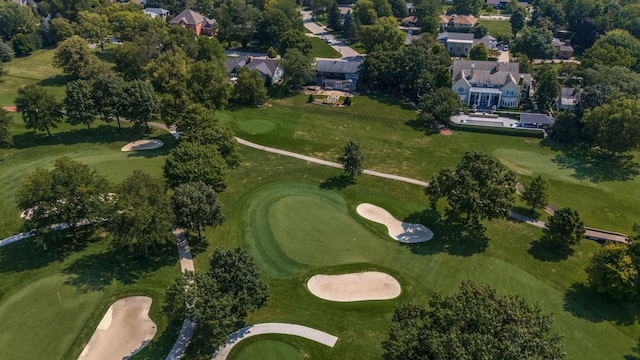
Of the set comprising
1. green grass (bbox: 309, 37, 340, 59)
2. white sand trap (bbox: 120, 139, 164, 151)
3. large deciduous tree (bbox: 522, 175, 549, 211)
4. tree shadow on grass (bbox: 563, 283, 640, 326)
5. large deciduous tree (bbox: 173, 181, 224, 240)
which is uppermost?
green grass (bbox: 309, 37, 340, 59)

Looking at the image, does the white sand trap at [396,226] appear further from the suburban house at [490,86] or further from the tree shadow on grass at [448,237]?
the suburban house at [490,86]

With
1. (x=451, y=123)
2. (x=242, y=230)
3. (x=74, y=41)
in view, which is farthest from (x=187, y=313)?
(x=74, y=41)

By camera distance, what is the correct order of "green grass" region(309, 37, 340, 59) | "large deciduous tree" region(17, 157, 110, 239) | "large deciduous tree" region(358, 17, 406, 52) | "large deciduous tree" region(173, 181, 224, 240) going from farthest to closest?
"green grass" region(309, 37, 340, 59)
"large deciduous tree" region(358, 17, 406, 52)
"large deciduous tree" region(173, 181, 224, 240)
"large deciduous tree" region(17, 157, 110, 239)

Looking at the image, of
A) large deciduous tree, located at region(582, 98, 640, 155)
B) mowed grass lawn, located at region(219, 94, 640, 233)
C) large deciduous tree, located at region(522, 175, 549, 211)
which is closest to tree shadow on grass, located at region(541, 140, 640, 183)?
mowed grass lawn, located at region(219, 94, 640, 233)

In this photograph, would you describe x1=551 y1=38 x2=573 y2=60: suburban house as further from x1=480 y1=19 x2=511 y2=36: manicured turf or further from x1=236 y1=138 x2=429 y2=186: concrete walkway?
x1=236 y1=138 x2=429 y2=186: concrete walkway

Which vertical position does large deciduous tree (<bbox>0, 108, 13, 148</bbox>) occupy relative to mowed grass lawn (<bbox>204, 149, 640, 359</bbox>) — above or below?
above

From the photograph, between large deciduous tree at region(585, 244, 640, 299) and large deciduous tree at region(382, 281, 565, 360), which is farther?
large deciduous tree at region(585, 244, 640, 299)

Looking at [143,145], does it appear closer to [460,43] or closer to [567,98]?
[567,98]

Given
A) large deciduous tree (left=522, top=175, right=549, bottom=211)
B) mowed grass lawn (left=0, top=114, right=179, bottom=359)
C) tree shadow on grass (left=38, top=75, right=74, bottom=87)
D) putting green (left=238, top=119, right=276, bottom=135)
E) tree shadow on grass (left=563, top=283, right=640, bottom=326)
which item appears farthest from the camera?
tree shadow on grass (left=38, top=75, right=74, bottom=87)

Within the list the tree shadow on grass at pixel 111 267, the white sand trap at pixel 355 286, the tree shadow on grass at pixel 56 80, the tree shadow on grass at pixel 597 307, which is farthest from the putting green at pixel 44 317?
the tree shadow on grass at pixel 56 80
